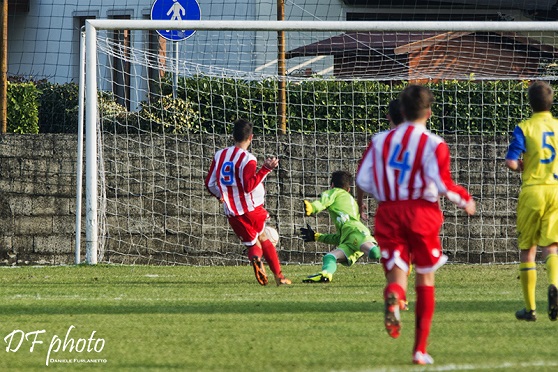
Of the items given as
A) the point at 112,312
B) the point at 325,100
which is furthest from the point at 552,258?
the point at 325,100

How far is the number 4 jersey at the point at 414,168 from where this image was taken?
596 centimetres

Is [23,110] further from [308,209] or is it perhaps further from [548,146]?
[548,146]

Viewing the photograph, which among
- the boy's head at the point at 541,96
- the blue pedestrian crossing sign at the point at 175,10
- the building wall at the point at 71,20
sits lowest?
the boy's head at the point at 541,96

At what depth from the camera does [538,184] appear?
25.6ft

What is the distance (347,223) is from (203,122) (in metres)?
4.57

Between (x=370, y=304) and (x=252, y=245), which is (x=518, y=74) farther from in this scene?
(x=370, y=304)

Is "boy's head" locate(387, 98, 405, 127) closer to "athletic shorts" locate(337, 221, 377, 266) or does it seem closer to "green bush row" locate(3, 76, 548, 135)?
"athletic shorts" locate(337, 221, 377, 266)

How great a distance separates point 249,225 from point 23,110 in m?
7.00

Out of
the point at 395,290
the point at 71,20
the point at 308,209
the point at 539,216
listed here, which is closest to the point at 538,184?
the point at 539,216

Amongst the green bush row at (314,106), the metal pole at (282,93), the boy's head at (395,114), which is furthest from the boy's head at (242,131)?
the green bush row at (314,106)

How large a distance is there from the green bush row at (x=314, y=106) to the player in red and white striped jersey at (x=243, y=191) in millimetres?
3891

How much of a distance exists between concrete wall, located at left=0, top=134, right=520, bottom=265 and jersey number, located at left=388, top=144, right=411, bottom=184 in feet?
26.6

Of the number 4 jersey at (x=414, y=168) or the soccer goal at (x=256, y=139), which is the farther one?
the soccer goal at (x=256, y=139)

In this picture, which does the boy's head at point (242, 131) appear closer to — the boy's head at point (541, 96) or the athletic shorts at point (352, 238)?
the athletic shorts at point (352, 238)
